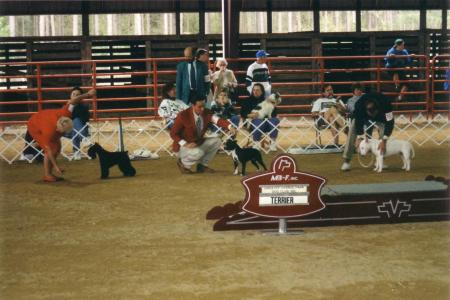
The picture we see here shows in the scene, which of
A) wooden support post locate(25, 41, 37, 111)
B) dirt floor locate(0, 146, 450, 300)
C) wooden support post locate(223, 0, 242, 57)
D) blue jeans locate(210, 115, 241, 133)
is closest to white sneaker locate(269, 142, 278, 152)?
blue jeans locate(210, 115, 241, 133)

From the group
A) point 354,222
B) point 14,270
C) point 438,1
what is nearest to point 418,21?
point 438,1

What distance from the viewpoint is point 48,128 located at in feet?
32.6

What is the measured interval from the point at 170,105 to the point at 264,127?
5.40ft

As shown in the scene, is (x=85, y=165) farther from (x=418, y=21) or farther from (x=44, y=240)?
Result: (x=418, y=21)

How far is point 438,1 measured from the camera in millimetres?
20109

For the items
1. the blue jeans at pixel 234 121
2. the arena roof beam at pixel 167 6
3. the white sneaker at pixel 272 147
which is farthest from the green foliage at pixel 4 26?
the white sneaker at pixel 272 147

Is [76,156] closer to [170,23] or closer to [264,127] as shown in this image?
[264,127]

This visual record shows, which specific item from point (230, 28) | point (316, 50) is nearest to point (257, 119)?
point (230, 28)

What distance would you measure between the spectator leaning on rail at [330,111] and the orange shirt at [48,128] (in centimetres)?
441

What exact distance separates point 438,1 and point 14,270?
16323mm

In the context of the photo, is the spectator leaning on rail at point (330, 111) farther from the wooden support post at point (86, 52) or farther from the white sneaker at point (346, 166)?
the wooden support post at point (86, 52)

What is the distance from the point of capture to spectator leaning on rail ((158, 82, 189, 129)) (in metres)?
11.9

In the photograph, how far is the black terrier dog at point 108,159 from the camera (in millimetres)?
10414

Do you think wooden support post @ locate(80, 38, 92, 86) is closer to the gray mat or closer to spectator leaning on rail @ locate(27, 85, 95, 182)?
spectator leaning on rail @ locate(27, 85, 95, 182)
